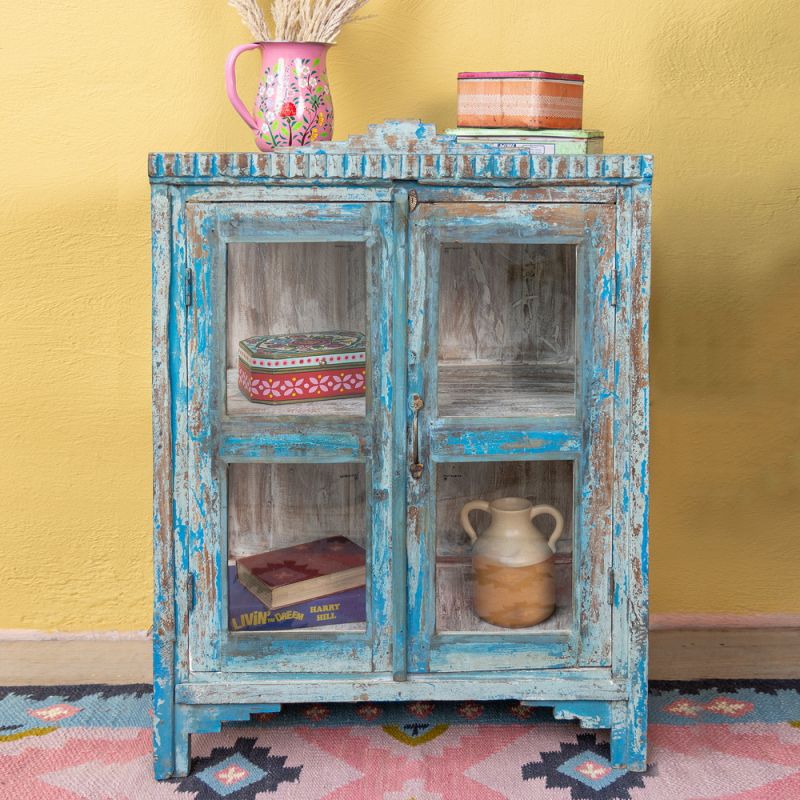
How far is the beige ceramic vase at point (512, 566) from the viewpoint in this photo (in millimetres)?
1830

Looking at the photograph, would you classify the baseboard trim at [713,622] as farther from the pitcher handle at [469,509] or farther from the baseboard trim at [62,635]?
the baseboard trim at [62,635]

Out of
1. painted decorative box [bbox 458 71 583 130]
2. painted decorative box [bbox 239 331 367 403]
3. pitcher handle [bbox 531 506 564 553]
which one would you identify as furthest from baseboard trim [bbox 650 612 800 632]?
painted decorative box [bbox 458 71 583 130]

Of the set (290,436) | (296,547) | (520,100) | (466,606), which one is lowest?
(466,606)

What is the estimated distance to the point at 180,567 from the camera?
5.84ft

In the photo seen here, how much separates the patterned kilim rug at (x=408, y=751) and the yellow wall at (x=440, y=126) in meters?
0.31

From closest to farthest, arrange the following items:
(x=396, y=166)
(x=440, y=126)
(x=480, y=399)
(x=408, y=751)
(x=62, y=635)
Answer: (x=396, y=166) → (x=480, y=399) → (x=408, y=751) → (x=440, y=126) → (x=62, y=635)

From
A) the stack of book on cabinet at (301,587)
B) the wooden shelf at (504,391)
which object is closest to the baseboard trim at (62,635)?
the stack of book on cabinet at (301,587)

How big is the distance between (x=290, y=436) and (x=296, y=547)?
0.69 feet

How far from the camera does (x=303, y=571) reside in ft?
6.00

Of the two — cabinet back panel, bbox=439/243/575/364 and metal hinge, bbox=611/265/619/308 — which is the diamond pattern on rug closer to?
cabinet back panel, bbox=439/243/575/364

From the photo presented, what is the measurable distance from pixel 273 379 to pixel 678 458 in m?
1.02

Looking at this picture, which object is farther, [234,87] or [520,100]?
[234,87]

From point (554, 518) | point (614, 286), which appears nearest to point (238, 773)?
point (554, 518)

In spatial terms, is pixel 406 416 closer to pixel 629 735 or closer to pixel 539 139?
pixel 539 139
